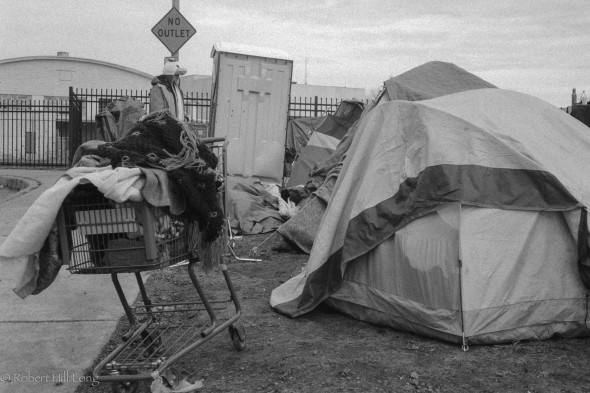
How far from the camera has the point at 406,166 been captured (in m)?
4.96

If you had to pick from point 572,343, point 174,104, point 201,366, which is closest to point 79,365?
point 201,366

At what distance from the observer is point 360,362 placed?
4.30 m

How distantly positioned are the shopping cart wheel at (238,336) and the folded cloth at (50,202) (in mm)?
1368

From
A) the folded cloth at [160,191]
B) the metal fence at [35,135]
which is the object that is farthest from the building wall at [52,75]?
the folded cloth at [160,191]

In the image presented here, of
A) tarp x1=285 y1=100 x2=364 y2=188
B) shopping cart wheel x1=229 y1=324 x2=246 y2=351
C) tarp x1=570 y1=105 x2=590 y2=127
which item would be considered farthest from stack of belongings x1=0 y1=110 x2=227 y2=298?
tarp x1=570 y1=105 x2=590 y2=127

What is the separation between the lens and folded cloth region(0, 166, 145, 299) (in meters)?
3.38

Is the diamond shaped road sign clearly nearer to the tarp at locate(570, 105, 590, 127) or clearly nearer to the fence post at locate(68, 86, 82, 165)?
the fence post at locate(68, 86, 82, 165)

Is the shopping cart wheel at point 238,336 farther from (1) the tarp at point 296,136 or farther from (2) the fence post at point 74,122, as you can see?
(2) the fence post at point 74,122

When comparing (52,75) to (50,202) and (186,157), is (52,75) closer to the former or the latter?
(186,157)

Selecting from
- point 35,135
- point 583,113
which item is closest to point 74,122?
point 35,135

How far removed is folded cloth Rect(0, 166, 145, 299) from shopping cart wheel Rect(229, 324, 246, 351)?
1368 millimetres

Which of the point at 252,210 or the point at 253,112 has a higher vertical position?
the point at 253,112

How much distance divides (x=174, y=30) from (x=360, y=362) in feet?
31.2

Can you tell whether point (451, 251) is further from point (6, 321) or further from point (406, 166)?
point (6, 321)
